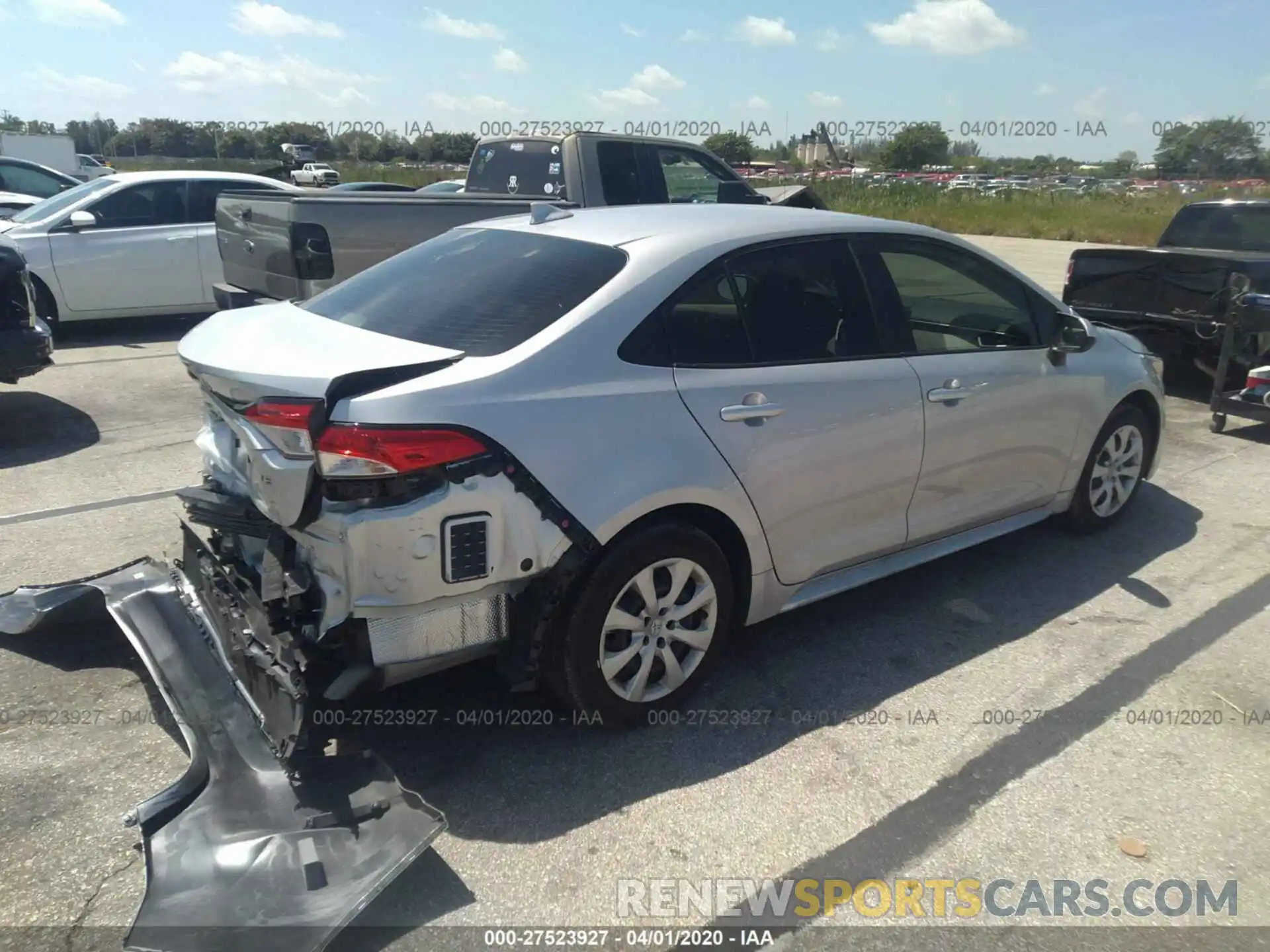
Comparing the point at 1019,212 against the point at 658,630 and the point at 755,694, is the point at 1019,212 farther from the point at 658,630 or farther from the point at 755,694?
the point at 658,630

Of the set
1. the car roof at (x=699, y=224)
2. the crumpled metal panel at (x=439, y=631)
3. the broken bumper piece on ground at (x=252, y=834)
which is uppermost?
the car roof at (x=699, y=224)

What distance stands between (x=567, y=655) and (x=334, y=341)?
128cm

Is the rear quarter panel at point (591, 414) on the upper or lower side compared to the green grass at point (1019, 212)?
upper

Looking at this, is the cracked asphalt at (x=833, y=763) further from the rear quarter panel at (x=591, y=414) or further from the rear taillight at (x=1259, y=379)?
the rear taillight at (x=1259, y=379)

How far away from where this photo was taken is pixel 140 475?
5.95 m

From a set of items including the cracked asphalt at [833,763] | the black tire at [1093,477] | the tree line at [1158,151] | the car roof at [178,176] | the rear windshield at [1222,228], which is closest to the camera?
the cracked asphalt at [833,763]

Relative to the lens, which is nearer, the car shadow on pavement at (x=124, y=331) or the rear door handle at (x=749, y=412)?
the rear door handle at (x=749, y=412)

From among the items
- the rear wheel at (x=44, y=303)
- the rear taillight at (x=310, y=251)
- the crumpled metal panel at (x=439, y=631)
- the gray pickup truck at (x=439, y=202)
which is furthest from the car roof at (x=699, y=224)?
the rear wheel at (x=44, y=303)

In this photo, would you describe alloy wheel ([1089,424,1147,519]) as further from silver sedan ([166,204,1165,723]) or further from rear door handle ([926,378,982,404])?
rear door handle ([926,378,982,404])

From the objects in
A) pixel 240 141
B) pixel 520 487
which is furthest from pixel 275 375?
pixel 240 141

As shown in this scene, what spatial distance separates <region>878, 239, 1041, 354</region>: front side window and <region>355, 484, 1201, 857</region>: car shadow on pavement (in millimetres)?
1163

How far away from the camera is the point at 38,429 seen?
695cm

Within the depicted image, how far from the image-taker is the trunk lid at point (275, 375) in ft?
9.21

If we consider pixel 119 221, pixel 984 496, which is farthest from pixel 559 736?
Result: pixel 119 221
